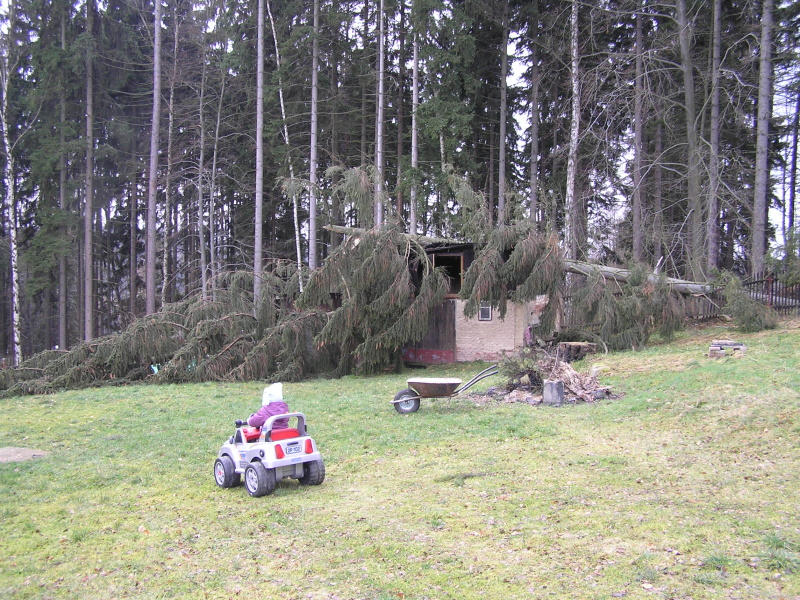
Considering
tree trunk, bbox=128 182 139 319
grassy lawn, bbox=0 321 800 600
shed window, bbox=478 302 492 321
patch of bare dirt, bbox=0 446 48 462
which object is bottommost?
patch of bare dirt, bbox=0 446 48 462

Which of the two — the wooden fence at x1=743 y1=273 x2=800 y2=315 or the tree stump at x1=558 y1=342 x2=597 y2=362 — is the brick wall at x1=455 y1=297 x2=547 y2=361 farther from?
the wooden fence at x1=743 y1=273 x2=800 y2=315

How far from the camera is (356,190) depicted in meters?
15.2

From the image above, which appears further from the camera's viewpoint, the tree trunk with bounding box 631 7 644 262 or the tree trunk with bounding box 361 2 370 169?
the tree trunk with bounding box 361 2 370 169

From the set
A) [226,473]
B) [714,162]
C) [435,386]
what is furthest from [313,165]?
[226,473]

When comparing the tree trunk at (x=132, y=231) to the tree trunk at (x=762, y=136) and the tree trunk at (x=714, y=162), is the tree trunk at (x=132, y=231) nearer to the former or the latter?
the tree trunk at (x=714, y=162)

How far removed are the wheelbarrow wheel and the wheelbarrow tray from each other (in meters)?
0.37

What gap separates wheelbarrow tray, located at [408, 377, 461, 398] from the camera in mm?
9070

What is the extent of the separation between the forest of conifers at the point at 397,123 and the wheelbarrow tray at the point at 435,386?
7064 mm

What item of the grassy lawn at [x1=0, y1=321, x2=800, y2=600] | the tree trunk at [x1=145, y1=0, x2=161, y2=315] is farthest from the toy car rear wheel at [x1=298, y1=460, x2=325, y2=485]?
the tree trunk at [x1=145, y1=0, x2=161, y2=315]

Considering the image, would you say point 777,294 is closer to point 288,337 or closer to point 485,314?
point 485,314

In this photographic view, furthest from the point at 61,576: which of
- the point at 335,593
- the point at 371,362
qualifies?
the point at 371,362

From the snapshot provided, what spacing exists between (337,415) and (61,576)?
5829mm

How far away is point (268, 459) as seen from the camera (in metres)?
5.76

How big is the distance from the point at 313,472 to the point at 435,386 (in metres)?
3.40
